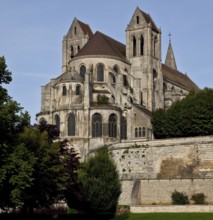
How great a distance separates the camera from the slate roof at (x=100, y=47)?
80750 mm

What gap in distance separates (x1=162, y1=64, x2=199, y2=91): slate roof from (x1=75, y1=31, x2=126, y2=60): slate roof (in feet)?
35.6

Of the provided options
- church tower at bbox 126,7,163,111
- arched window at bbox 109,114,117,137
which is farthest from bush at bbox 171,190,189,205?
church tower at bbox 126,7,163,111

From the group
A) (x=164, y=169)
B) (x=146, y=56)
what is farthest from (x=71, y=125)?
(x=146, y=56)

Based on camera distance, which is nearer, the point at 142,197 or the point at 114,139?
the point at 142,197

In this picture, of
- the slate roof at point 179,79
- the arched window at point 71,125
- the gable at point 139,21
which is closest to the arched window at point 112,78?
the gable at point 139,21

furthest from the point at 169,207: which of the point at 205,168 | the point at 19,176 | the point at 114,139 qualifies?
the point at 114,139

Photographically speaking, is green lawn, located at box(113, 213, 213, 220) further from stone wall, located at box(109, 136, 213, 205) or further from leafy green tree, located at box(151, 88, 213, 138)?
leafy green tree, located at box(151, 88, 213, 138)

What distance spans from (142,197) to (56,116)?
65.0 feet

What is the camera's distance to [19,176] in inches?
1585

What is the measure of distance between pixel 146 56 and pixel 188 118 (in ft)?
72.3

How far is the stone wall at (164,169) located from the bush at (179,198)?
506 mm

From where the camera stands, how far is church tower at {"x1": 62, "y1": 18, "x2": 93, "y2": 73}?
88.5 metres

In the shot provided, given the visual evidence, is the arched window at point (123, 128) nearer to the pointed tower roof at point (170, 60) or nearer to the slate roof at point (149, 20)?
the slate roof at point (149, 20)

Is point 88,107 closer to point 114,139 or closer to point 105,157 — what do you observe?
point 114,139
